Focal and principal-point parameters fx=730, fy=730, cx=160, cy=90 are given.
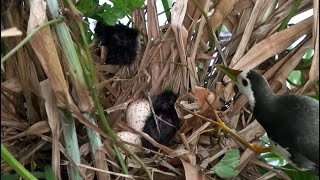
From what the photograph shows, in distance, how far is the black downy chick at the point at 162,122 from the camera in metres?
0.94

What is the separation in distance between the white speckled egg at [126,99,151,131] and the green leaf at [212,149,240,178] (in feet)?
0.36

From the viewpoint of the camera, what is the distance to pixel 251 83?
867 mm

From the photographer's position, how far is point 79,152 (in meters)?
0.88

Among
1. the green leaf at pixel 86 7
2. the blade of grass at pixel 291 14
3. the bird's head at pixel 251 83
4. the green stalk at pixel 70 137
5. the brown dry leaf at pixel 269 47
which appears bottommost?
the green stalk at pixel 70 137

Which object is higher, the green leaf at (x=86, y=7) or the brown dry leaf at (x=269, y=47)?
the green leaf at (x=86, y=7)

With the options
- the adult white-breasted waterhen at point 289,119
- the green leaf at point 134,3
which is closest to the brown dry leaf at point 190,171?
the adult white-breasted waterhen at point 289,119

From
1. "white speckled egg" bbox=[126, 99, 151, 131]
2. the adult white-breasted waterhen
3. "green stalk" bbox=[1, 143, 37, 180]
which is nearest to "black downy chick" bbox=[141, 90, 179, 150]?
"white speckled egg" bbox=[126, 99, 151, 131]

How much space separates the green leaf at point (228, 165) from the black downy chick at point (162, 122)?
7cm

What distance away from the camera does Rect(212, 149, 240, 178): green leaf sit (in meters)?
0.92

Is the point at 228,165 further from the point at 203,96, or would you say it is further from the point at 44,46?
the point at 44,46

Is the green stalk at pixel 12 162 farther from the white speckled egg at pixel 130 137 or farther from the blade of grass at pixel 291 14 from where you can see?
the blade of grass at pixel 291 14

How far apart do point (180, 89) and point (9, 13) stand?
28 centimetres

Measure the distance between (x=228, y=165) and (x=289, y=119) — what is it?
0.13 meters

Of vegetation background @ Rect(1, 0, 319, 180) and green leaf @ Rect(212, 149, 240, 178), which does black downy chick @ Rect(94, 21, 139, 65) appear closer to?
vegetation background @ Rect(1, 0, 319, 180)
